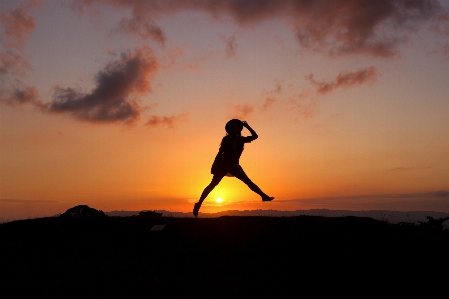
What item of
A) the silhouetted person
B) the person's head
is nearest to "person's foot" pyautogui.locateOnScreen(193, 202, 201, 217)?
the silhouetted person

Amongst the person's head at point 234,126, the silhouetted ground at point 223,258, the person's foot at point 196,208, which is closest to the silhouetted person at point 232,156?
the person's head at point 234,126

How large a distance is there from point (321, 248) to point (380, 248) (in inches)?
57.3

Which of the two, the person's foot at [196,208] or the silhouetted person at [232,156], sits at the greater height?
the silhouetted person at [232,156]

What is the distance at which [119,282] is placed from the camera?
989cm

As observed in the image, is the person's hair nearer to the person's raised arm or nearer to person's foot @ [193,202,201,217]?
the person's raised arm

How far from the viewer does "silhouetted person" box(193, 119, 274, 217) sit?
46.2 feet

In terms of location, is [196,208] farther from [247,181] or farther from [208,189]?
[247,181]

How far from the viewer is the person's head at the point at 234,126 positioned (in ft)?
46.1

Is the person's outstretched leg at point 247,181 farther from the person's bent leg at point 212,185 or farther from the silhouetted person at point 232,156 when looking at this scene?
the person's bent leg at point 212,185

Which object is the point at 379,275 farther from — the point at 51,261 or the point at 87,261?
the point at 51,261

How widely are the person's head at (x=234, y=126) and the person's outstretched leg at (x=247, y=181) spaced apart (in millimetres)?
1062

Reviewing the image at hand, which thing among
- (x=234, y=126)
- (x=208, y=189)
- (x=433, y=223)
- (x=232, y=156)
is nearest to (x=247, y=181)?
(x=232, y=156)

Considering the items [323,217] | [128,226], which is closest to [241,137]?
[323,217]

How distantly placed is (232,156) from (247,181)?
0.94 meters
